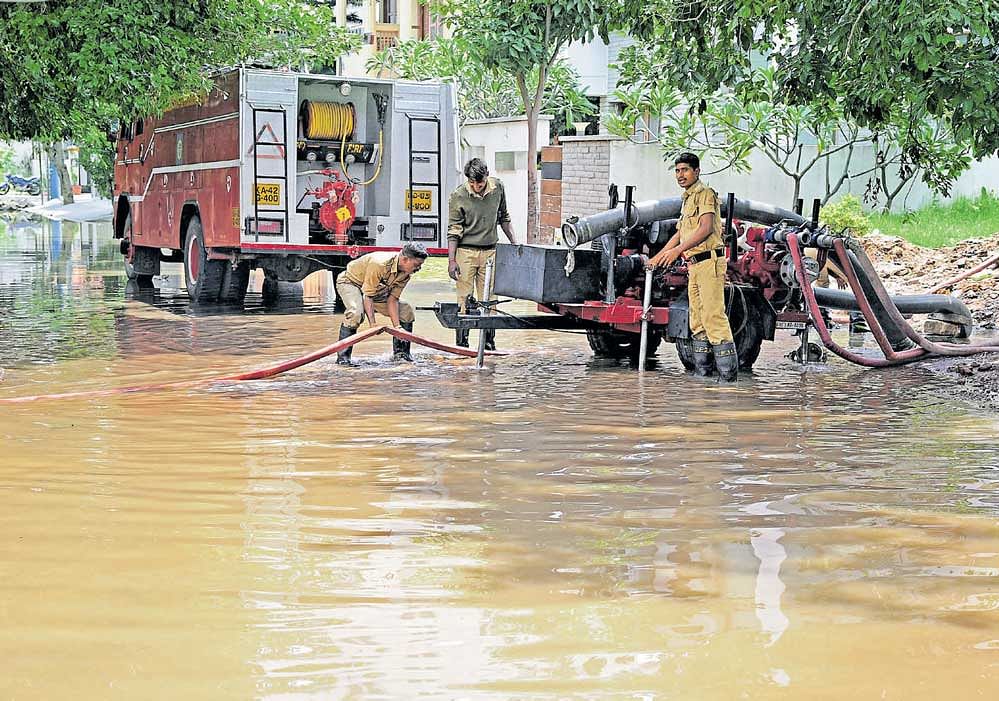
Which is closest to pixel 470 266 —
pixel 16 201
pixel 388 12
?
pixel 388 12

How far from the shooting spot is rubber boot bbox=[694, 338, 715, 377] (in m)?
11.0

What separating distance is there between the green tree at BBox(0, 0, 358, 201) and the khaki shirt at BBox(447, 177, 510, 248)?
3.46 m

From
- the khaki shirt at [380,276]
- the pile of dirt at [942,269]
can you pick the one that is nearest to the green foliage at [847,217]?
the pile of dirt at [942,269]

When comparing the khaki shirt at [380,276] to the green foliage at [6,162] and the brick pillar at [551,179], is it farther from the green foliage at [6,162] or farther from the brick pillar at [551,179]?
the green foliage at [6,162]

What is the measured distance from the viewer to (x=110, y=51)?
530 inches

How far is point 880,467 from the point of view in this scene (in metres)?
7.40

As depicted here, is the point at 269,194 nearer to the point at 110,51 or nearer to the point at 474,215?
the point at 110,51

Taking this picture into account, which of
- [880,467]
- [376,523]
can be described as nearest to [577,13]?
[880,467]

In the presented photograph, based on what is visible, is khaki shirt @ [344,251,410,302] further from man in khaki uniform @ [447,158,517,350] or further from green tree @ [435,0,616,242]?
green tree @ [435,0,616,242]

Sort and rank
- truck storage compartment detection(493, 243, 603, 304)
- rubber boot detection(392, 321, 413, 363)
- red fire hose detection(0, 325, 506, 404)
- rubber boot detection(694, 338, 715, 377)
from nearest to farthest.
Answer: red fire hose detection(0, 325, 506, 404), rubber boot detection(694, 338, 715, 377), truck storage compartment detection(493, 243, 603, 304), rubber boot detection(392, 321, 413, 363)

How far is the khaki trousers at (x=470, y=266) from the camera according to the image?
12945 millimetres

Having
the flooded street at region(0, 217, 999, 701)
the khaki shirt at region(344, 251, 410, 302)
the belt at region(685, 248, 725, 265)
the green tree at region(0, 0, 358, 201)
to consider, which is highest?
the green tree at region(0, 0, 358, 201)

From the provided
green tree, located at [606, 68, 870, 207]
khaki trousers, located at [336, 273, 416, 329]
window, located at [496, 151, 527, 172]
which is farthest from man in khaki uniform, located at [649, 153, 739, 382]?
window, located at [496, 151, 527, 172]

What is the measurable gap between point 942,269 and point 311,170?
27.8 ft
